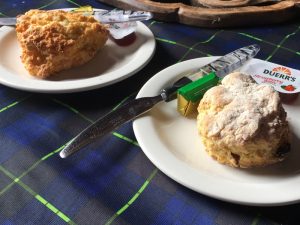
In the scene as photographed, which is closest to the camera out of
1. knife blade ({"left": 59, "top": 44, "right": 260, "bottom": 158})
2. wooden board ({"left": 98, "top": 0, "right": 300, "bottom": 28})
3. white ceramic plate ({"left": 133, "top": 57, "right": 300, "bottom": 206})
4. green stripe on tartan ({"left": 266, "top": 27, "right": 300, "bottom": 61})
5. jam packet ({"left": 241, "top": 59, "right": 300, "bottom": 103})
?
white ceramic plate ({"left": 133, "top": 57, "right": 300, "bottom": 206})

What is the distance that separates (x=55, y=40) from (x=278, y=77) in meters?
0.58

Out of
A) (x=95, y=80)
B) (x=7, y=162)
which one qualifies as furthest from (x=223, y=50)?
(x=7, y=162)

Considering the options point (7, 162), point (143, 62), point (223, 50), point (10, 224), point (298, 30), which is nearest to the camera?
point (10, 224)

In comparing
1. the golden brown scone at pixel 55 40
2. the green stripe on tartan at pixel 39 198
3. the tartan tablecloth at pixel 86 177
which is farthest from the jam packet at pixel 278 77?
the green stripe on tartan at pixel 39 198

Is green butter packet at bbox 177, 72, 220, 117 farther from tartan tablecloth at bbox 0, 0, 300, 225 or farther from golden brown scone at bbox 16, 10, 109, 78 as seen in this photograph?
golden brown scone at bbox 16, 10, 109, 78

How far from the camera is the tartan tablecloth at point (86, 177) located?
625 millimetres

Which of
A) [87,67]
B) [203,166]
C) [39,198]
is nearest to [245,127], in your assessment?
[203,166]

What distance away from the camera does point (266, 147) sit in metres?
0.64

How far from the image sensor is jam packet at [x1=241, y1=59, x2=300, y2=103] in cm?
84

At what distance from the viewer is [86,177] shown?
694 mm

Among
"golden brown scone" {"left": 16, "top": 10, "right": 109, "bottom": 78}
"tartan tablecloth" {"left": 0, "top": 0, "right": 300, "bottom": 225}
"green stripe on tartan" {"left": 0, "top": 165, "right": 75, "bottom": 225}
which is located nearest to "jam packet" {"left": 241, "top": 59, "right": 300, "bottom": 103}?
"tartan tablecloth" {"left": 0, "top": 0, "right": 300, "bottom": 225}

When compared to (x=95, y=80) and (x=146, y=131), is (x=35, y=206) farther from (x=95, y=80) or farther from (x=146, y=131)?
(x=95, y=80)

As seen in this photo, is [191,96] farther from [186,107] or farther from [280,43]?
[280,43]

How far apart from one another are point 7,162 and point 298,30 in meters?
1.04
